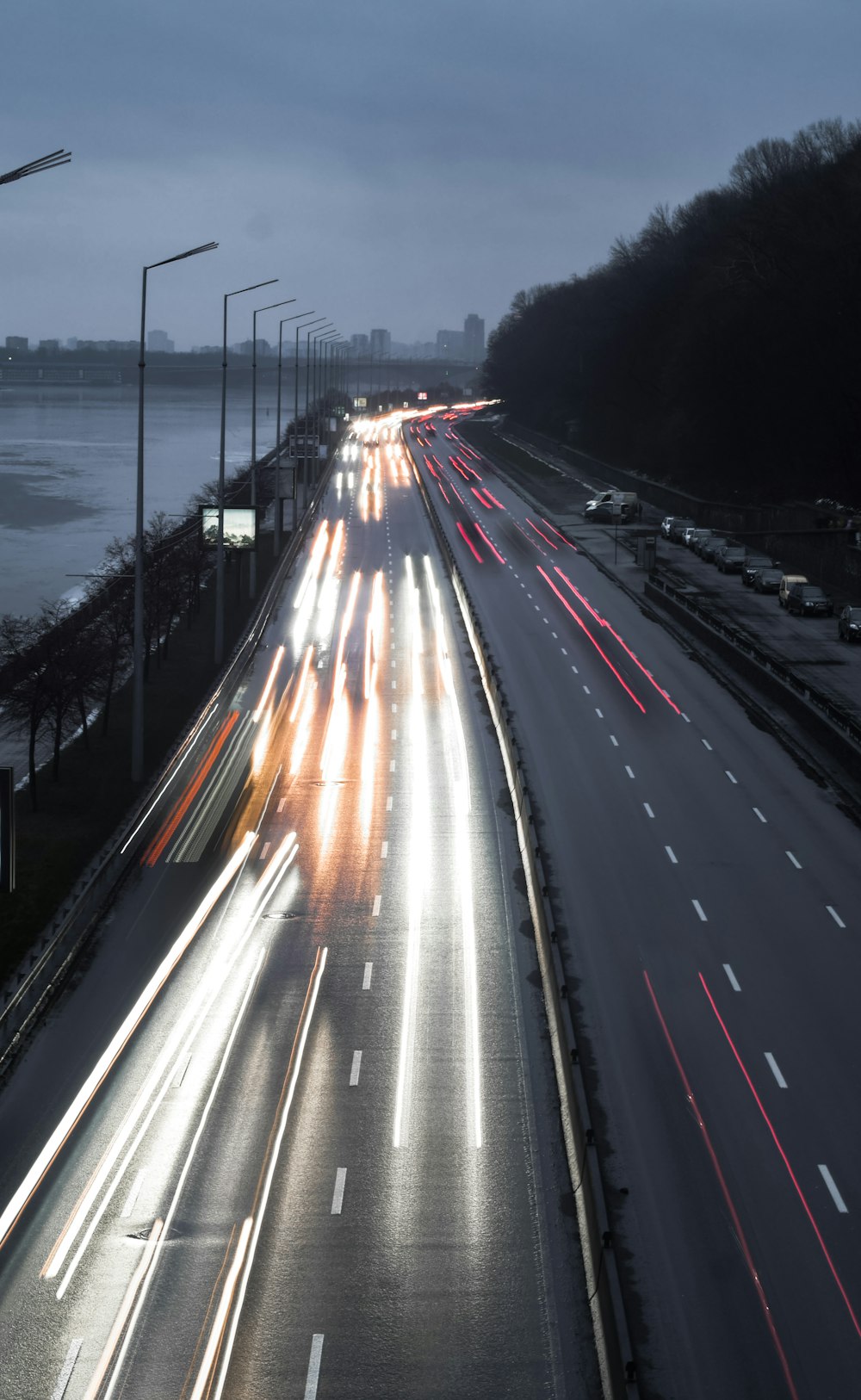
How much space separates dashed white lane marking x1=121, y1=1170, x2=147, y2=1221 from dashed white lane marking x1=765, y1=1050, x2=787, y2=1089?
818 cm

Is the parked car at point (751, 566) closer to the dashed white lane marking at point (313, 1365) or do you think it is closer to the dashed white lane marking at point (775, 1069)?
the dashed white lane marking at point (775, 1069)

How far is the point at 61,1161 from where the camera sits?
17.8m

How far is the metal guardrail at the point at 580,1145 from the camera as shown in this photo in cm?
1407

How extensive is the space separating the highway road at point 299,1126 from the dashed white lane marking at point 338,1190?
28 mm

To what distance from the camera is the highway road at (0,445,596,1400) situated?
1448cm

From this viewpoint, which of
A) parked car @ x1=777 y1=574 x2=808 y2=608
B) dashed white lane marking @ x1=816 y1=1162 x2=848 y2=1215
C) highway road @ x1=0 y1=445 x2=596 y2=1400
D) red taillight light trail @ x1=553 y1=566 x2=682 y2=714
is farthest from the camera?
parked car @ x1=777 y1=574 x2=808 y2=608

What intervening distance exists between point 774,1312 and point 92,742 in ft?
86.4

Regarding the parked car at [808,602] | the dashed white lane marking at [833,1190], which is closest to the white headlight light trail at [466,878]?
the dashed white lane marking at [833,1190]

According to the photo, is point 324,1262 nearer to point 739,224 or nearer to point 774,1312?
point 774,1312

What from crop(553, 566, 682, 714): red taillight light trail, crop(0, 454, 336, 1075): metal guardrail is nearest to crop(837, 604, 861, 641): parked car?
crop(553, 566, 682, 714): red taillight light trail

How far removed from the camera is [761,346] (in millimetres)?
93875

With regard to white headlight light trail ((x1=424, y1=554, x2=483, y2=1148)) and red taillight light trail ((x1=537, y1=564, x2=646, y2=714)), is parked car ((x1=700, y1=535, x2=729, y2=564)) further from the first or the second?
white headlight light trail ((x1=424, y1=554, x2=483, y2=1148))

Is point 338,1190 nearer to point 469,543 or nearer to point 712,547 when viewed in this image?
point 712,547

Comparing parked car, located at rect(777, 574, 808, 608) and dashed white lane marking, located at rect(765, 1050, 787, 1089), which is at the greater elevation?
parked car, located at rect(777, 574, 808, 608)
